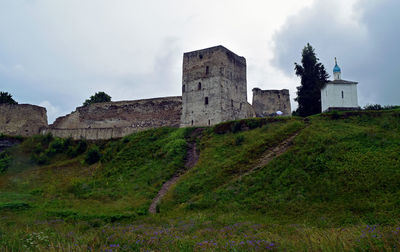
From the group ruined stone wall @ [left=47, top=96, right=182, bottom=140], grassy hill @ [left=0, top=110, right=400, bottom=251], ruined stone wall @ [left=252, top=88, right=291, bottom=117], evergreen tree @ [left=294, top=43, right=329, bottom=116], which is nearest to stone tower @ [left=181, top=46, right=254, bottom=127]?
ruined stone wall @ [left=47, top=96, right=182, bottom=140]

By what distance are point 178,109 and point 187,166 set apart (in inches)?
509

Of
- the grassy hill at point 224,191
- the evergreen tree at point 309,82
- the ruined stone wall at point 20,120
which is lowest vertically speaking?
the grassy hill at point 224,191

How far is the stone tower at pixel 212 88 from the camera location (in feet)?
99.5

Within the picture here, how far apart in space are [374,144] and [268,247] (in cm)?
1213

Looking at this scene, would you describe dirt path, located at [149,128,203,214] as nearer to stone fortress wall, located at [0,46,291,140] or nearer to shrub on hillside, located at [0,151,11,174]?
stone fortress wall, located at [0,46,291,140]

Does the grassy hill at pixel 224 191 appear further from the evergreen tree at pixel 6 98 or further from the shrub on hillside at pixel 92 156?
the evergreen tree at pixel 6 98

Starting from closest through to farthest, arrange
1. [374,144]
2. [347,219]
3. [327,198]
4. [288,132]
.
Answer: [347,219] → [327,198] → [374,144] → [288,132]

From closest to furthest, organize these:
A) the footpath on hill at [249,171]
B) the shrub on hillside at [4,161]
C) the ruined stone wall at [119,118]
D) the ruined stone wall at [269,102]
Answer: the footpath on hill at [249,171], the shrub on hillside at [4,161], the ruined stone wall at [119,118], the ruined stone wall at [269,102]

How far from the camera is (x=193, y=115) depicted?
31.2 meters

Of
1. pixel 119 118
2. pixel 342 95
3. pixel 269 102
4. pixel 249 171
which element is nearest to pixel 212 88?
pixel 342 95

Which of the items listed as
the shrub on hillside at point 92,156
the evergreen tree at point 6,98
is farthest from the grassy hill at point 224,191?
the evergreen tree at point 6,98

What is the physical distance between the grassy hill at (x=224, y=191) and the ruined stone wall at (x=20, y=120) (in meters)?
9.53

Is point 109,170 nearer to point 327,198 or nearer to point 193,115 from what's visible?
point 193,115

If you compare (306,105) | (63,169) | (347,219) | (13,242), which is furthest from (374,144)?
(63,169)
